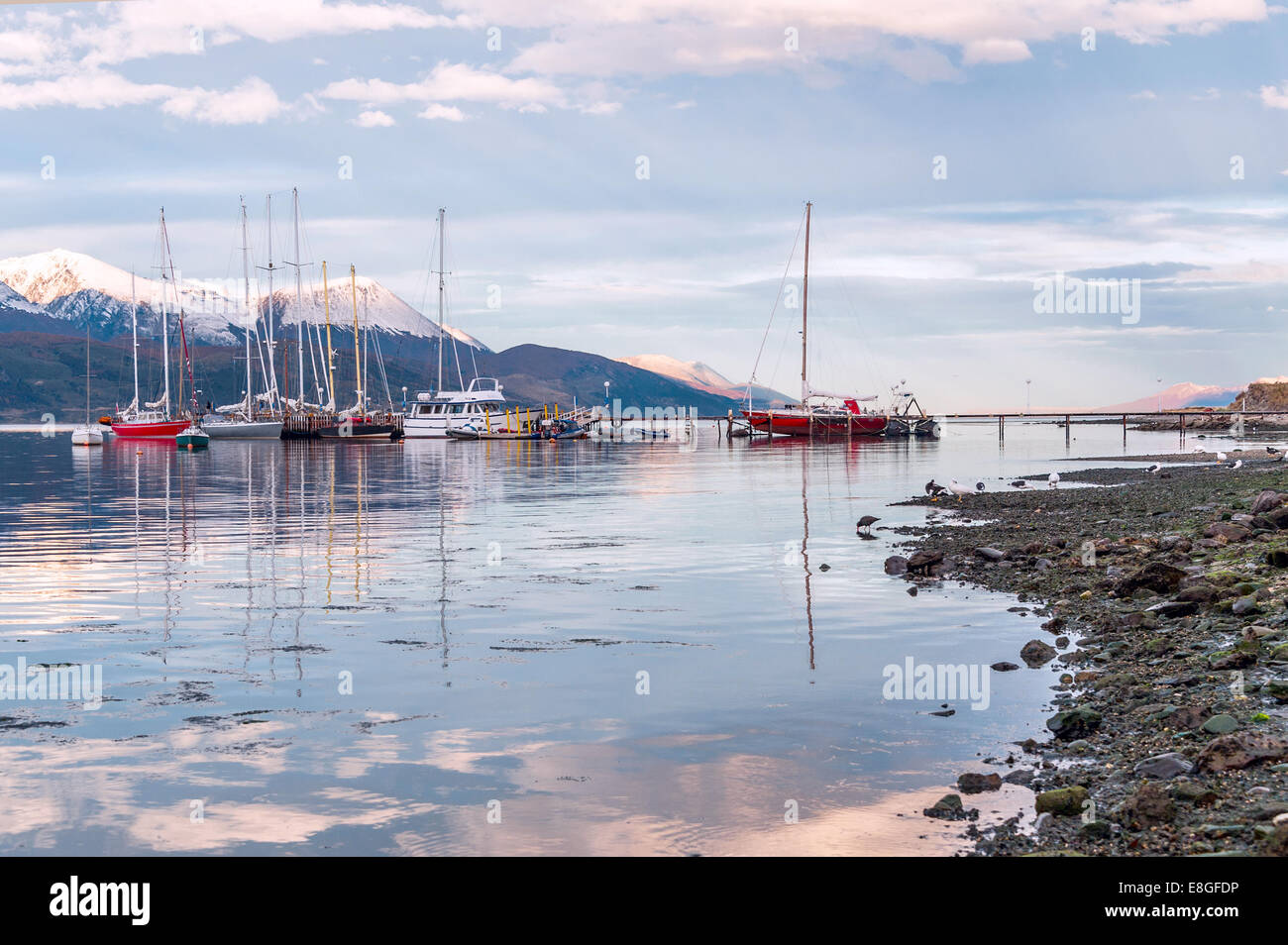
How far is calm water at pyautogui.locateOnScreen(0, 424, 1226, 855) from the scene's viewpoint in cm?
930

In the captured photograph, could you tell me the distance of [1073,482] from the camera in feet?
175

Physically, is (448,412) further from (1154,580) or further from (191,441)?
(1154,580)

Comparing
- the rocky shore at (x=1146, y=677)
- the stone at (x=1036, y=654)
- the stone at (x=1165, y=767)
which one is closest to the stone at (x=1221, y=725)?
the rocky shore at (x=1146, y=677)

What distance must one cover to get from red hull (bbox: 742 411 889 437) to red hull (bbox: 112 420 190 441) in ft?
224

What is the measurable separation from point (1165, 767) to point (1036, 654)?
570 centimetres

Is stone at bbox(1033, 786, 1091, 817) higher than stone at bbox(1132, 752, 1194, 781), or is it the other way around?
stone at bbox(1132, 752, 1194, 781)

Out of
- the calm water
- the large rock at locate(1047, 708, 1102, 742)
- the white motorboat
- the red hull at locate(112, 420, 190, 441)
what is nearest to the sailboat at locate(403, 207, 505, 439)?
the white motorboat

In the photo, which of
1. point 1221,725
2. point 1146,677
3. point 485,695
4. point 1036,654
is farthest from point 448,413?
point 1221,725

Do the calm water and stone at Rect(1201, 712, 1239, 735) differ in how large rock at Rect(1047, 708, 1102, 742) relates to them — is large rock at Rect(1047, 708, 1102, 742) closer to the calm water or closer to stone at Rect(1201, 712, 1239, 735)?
the calm water

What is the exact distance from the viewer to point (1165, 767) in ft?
31.3

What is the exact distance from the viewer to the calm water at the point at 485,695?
930 centimetres

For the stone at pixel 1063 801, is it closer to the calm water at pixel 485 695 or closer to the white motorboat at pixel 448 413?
the calm water at pixel 485 695
